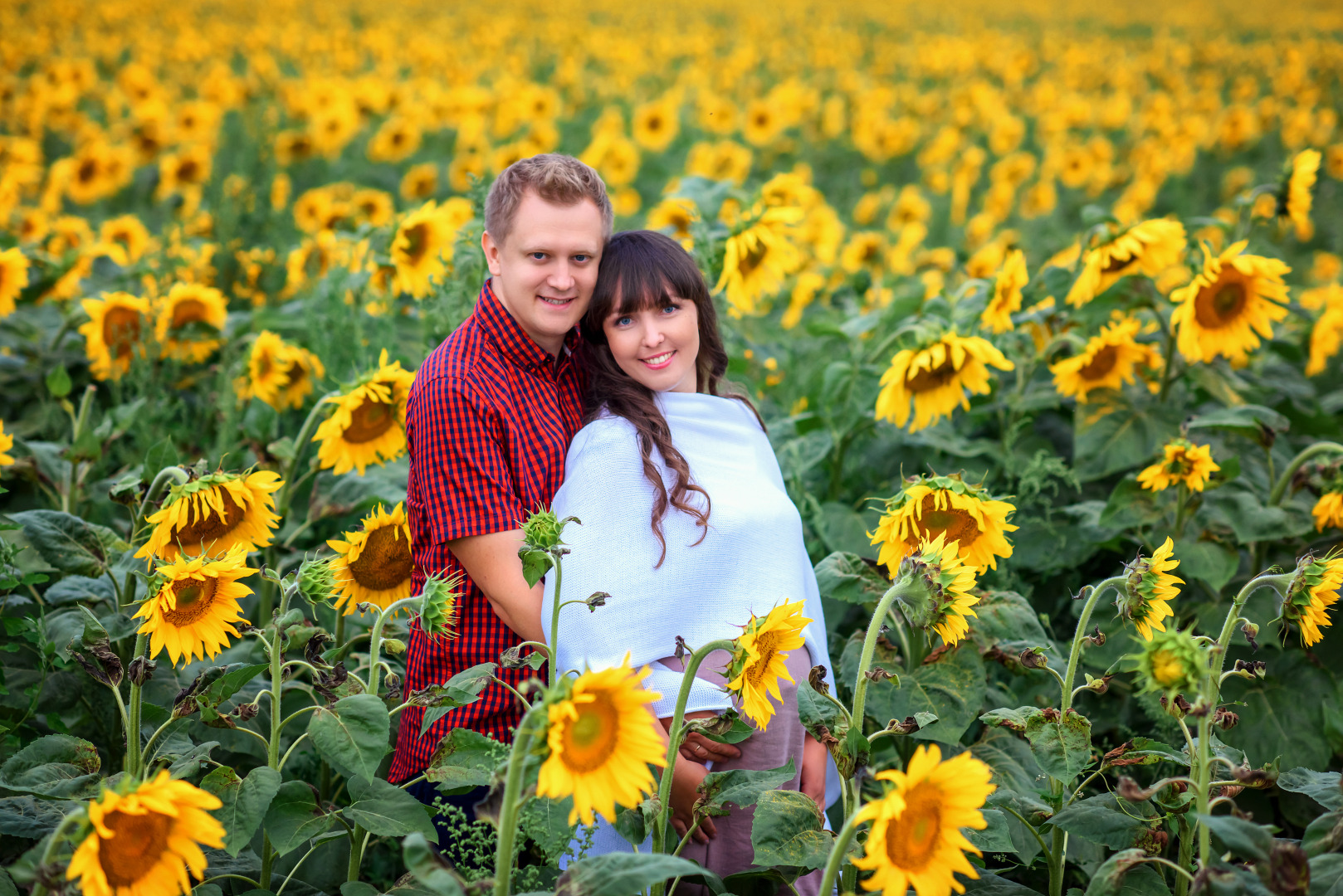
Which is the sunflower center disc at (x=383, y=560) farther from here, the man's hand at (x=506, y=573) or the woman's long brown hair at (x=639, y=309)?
the woman's long brown hair at (x=639, y=309)

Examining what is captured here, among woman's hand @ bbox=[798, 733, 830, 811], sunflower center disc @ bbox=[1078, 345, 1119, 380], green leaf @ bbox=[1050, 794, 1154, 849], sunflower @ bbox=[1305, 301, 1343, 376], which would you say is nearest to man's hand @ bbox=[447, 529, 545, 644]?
woman's hand @ bbox=[798, 733, 830, 811]

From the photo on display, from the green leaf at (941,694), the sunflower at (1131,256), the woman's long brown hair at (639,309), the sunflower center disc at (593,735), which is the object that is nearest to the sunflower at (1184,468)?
the sunflower at (1131,256)

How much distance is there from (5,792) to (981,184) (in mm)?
8962

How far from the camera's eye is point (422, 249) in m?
3.19

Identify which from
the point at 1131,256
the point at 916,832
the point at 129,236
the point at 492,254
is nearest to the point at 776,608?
the point at 916,832

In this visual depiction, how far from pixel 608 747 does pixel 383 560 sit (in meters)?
0.92

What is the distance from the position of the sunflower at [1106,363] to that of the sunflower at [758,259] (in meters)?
0.79

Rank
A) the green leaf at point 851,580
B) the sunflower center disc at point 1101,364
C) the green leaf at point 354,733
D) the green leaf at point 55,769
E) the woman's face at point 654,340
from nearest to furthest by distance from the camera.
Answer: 1. the green leaf at point 354,733
2. the green leaf at point 55,769
3. the green leaf at point 851,580
4. the woman's face at point 654,340
5. the sunflower center disc at point 1101,364

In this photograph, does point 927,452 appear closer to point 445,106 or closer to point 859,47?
point 445,106

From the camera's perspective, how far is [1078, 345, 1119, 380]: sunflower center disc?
274 cm

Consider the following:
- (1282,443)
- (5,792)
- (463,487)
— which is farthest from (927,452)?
(5,792)

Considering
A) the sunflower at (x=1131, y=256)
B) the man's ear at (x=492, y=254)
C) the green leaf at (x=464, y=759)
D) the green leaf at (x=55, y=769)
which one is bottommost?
the green leaf at (x=55, y=769)

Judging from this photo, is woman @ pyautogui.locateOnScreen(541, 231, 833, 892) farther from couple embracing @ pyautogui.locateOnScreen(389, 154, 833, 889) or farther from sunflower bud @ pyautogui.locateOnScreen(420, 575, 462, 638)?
sunflower bud @ pyautogui.locateOnScreen(420, 575, 462, 638)

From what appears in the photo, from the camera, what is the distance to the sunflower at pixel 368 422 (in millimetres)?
2133
